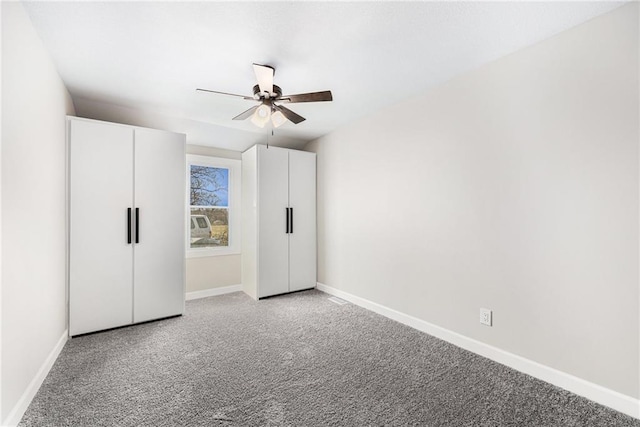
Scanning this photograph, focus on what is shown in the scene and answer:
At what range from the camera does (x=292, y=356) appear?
249 cm

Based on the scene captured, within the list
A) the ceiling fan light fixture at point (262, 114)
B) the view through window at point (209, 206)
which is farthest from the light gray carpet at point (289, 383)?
the ceiling fan light fixture at point (262, 114)

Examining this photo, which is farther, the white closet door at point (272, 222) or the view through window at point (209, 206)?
the view through window at point (209, 206)

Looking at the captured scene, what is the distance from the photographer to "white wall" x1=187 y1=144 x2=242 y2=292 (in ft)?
13.8

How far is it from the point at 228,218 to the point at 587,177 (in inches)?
160

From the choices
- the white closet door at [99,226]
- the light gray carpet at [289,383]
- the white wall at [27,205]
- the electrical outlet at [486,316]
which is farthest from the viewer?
the white closet door at [99,226]

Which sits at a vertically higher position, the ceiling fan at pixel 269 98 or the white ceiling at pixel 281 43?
the white ceiling at pixel 281 43

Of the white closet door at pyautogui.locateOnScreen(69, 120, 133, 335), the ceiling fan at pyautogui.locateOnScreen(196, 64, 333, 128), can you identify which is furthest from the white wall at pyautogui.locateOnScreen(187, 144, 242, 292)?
the ceiling fan at pyautogui.locateOnScreen(196, 64, 333, 128)

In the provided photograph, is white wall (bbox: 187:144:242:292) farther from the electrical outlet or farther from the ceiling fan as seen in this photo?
the electrical outlet

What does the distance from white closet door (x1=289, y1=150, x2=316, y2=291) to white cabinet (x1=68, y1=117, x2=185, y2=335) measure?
151 centimetres

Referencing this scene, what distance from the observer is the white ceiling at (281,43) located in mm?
1826

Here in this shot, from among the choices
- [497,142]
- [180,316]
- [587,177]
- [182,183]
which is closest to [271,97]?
[182,183]

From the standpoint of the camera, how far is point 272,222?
4.20 meters

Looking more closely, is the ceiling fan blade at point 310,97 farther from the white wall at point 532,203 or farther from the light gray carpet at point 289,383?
the light gray carpet at point 289,383

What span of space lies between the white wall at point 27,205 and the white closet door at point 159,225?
70 cm
